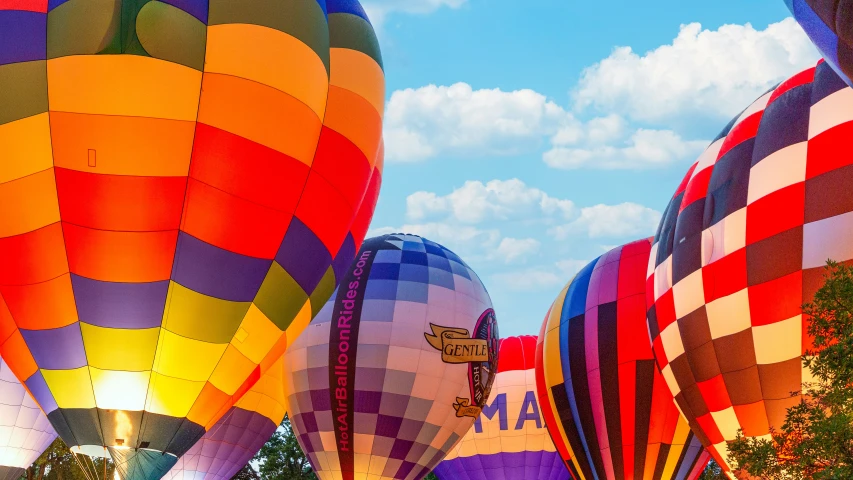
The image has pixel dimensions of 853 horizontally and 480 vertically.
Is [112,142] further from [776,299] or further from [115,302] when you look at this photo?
[776,299]

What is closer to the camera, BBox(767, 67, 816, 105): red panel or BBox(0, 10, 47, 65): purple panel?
BBox(0, 10, 47, 65): purple panel

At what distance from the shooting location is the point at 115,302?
8172mm

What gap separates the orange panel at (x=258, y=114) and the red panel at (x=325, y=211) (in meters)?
0.29

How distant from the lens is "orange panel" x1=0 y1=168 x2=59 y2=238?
802cm

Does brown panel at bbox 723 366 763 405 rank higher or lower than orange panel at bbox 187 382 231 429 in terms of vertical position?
higher

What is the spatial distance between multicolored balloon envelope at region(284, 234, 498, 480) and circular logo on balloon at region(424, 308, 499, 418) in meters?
0.02

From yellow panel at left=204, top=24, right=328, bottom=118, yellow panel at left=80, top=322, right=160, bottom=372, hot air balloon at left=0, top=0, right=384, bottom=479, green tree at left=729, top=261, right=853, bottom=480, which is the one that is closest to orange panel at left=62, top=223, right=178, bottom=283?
hot air balloon at left=0, top=0, right=384, bottom=479

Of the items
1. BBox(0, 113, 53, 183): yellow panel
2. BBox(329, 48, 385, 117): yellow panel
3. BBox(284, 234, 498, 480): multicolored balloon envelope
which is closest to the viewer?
BBox(0, 113, 53, 183): yellow panel

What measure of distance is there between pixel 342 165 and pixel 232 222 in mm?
1303

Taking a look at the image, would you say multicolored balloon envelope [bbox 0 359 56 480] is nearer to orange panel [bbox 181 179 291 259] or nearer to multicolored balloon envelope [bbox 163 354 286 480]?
multicolored balloon envelope [bbox 163 354 286 480]

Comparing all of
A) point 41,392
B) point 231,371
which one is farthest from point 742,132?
point 41,392

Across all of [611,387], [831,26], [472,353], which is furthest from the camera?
[472,353]

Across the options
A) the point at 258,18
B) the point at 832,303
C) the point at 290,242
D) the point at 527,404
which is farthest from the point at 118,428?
the point at 527,404

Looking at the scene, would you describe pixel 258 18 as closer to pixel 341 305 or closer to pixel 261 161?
pixel 261 161
